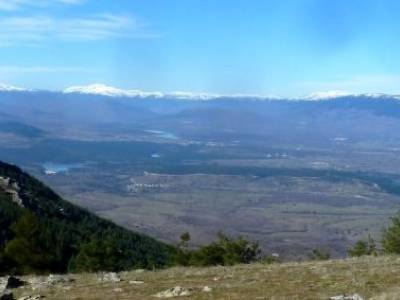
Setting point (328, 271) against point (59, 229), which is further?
point (59, 229)

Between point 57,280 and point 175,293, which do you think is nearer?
point 175,293

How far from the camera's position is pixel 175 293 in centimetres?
2302

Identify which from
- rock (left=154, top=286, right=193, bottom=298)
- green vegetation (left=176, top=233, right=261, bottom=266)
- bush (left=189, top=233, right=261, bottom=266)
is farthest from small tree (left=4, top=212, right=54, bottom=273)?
rock (left=154, top=286, right=193, bottom=298)

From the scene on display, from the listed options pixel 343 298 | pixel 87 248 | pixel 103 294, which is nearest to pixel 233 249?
pixel 87 248

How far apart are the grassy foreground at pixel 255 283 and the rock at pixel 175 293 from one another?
252mm

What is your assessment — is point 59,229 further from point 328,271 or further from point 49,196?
point 328,271

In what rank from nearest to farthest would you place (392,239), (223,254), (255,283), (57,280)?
(255,283) → (57,280) → (223,254) → (392,239)

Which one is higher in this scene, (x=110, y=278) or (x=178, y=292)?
(x=178, y=292)

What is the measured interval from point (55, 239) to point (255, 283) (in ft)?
265

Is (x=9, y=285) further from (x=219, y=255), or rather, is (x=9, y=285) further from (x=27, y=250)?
(x=219, y=255)

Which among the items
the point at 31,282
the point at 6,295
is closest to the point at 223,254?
the point at 31,282

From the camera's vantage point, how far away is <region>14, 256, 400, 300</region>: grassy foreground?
21.5 metres

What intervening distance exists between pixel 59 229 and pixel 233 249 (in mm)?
63949

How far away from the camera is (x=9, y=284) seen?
1115 inches
